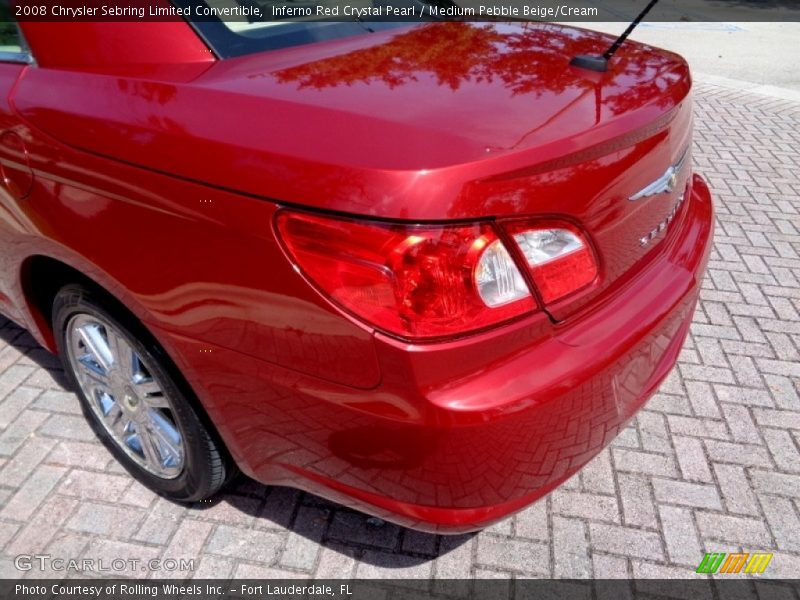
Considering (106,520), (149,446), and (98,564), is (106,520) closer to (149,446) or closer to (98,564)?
(98,564)

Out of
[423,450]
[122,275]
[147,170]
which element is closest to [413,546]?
[423,450]

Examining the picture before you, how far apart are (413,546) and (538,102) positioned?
1.36 m

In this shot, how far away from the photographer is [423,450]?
4.43ft

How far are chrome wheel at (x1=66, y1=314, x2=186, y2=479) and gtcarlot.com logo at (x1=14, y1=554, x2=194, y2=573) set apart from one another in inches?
10.4

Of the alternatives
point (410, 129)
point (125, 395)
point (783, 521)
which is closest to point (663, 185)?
point (410, 129)

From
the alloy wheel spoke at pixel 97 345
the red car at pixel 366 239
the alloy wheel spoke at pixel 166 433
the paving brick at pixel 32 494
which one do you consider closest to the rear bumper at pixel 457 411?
the red car at pixel 366 239

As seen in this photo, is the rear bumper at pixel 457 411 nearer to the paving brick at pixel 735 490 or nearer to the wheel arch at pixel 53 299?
the wheel arch at pixel 53 299

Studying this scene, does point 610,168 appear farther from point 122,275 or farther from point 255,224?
point 122,275

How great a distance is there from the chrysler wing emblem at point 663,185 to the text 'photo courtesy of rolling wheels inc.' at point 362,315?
12 millimetres

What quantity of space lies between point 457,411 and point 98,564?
1373 millimetres

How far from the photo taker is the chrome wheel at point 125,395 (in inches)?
77.8

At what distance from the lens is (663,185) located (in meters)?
1.69

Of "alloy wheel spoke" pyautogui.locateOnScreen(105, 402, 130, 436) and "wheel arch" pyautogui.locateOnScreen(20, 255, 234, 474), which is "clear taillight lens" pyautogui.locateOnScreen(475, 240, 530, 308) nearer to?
"wheel arch" pyautogui.locateOnScreen(20, 255, 234, 474)

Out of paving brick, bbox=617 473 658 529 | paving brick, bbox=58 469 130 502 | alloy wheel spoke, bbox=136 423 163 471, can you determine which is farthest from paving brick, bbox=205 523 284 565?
paving brick, bbox=617 473 658 529
